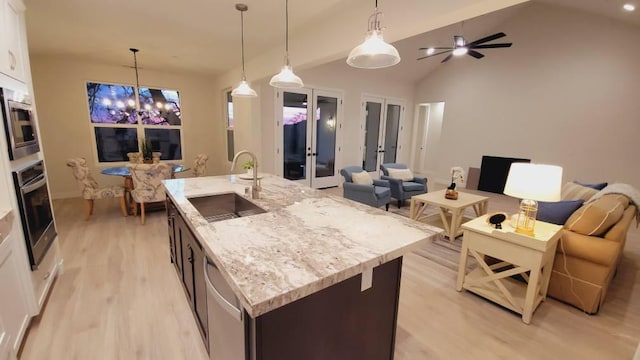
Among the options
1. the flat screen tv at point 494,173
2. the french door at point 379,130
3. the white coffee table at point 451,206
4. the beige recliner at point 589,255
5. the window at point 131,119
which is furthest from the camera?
the french door at point 379,130

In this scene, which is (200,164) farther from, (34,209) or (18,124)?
(18,124)

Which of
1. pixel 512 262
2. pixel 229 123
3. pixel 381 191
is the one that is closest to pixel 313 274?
pixel 512 262

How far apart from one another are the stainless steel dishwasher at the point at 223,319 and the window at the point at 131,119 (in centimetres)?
573

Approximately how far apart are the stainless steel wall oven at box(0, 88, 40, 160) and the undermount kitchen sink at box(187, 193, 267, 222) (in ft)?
3.81

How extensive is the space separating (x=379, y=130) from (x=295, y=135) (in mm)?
2736

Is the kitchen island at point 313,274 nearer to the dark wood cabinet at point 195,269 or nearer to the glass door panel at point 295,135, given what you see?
the dark wood cabinet at point 195,269

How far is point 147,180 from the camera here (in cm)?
383

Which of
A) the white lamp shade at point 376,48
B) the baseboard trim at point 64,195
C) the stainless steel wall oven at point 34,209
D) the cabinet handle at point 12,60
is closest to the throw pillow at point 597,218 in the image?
the white lamp shade at point 376,48

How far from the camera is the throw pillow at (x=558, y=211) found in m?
2.57

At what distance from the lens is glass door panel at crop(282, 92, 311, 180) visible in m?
5.73

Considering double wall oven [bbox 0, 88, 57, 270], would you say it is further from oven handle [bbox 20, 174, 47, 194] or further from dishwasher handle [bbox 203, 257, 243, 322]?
dishwasher handle [bbox 203, 257, 243, 322]

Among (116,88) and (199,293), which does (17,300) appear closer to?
(199,293)

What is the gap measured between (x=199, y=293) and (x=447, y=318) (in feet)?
6.10

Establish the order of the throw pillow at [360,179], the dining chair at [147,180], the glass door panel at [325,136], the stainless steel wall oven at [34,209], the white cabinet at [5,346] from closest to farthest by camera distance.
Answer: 1. the white cabinet at [5,346]
2. the stainless steel wall oven at [34,209]
3. the dining chair at [147,180]
4. the throw pillow at [360,179]
5. the glass door panel at [325,136]
